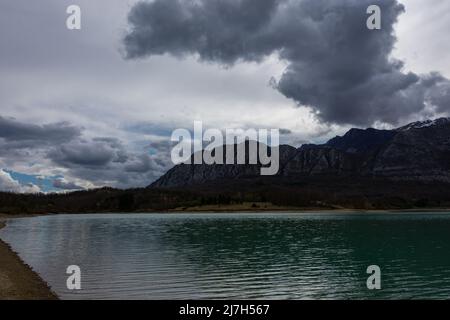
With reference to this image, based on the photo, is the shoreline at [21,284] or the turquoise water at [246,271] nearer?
the shoreline at [21,284]

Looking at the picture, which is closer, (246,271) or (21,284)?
(21,284)

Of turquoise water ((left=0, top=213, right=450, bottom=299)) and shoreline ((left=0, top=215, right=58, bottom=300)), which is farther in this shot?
turquoise water ((left=0, top=213, right=450, bottom=299))

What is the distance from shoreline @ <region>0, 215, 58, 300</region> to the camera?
39.8 metres

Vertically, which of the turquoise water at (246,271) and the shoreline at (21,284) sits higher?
the shoreline at (21,284)

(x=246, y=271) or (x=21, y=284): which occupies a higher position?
(x=21, y=284)

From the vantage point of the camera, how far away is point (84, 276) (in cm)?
5269

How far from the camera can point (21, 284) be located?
45.2m

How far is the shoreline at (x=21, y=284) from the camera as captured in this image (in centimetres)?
3984

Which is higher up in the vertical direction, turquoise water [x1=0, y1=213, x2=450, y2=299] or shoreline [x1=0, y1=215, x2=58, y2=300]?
shoreline [x1=0, y1=215, x2=58, y2=300]
